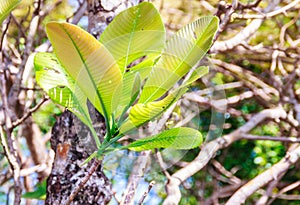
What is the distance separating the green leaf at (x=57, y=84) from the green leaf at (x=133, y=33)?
0.06m

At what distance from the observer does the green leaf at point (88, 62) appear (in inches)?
17.3

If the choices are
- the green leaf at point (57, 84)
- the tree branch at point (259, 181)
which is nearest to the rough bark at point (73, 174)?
the green leaf at point (57, 84)

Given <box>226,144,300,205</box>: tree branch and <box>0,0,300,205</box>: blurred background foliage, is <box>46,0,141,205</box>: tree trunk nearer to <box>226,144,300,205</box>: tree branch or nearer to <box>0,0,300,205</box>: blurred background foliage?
<box>226,144,300,205</box>: tree branch

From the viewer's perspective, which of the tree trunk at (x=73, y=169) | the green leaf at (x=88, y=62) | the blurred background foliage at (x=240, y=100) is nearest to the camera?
the green leaf at (x=88, y=62)

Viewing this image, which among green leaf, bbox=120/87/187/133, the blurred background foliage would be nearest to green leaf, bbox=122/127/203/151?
green leaf, bbox=120/87/187/133

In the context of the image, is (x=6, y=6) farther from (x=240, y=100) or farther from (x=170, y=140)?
(x=240, y=100)

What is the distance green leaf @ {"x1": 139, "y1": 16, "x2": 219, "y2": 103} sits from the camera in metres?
0.47

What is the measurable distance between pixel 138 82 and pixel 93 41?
51mm

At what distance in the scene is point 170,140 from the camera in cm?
49

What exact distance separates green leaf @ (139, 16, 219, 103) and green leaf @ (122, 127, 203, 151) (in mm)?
36

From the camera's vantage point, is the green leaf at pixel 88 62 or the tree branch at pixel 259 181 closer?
the green leaf at pixel 88 62

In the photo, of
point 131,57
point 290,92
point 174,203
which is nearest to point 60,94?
point 131,57

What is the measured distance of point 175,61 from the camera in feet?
1.57

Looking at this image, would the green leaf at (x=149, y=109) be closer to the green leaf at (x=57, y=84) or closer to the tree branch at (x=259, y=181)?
the green leaf at (x=57, y=84)
